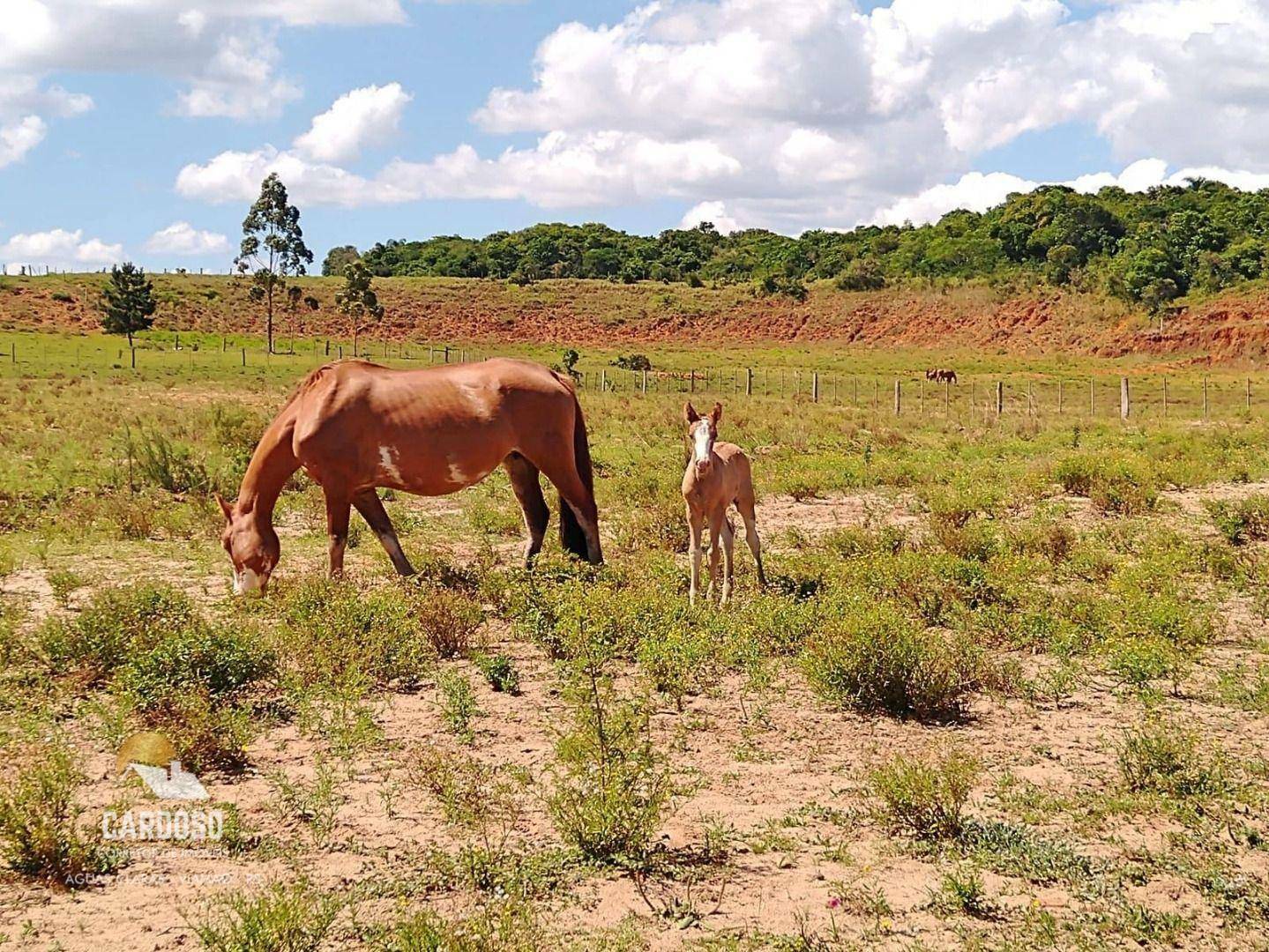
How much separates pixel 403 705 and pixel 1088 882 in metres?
4.27

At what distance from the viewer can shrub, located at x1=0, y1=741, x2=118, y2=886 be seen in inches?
184

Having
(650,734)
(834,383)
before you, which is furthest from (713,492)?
(834,383)

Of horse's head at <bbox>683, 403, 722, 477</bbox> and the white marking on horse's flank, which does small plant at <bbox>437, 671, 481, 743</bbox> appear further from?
the white marking on horse's flank

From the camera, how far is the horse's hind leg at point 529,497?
11531 millimetres

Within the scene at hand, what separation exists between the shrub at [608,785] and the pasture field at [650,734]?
3 centimetres

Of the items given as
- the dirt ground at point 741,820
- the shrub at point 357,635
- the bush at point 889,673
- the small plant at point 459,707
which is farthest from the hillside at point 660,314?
the small plant at point 459,707

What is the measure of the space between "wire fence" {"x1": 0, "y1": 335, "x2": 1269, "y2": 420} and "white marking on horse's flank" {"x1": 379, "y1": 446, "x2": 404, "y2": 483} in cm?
2282

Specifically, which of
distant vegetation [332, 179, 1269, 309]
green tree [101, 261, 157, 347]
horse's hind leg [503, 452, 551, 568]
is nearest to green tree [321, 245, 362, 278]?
distant vegetation [332, 179, 1269, 309]

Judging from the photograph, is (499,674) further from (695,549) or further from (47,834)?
(47,834)

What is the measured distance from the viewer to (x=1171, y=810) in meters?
5.38

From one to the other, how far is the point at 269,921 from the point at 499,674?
347 cm

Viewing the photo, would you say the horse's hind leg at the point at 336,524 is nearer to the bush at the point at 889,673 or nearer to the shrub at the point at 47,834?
the bush at the point at 889,673

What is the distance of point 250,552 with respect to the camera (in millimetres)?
9328

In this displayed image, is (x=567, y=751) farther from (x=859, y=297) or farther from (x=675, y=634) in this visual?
(x=859, y=297)
